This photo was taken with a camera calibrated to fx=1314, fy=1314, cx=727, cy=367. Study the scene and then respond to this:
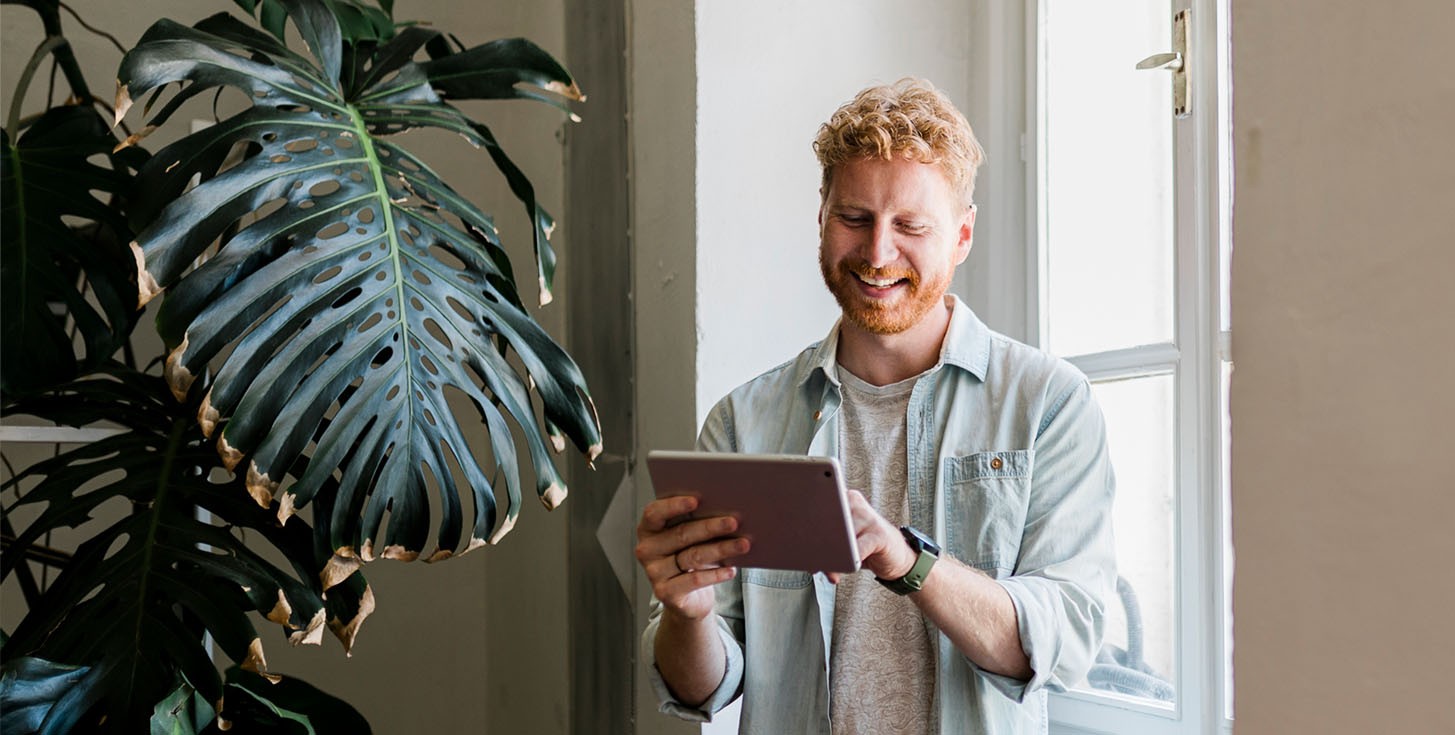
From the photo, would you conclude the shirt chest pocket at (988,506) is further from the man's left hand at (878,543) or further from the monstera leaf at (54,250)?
the monstera leaf at (54,250)

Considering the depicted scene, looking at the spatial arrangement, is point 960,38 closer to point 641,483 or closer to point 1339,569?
point 641,483

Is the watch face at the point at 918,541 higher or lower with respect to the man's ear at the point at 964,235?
lower

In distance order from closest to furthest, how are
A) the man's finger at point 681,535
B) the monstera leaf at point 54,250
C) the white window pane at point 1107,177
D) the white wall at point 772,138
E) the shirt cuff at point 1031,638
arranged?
the man's finger at point 681,535, the shirt cuff at point 1031,638, the monstera leaf at point 54,250, the white window pane at point 1107,177, the white wall at point 772,138

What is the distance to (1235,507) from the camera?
1.97ft

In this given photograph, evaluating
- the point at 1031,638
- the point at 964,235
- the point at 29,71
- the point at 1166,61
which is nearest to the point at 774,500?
the point at 1031,638

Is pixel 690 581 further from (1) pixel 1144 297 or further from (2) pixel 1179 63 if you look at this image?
(2) pixel 1179 63

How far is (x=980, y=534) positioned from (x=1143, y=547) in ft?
1.56

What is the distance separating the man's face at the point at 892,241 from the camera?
194 centimetres

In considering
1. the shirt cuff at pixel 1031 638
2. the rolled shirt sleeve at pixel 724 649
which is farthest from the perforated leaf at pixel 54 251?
the shirt cuff at pixel 1031 638

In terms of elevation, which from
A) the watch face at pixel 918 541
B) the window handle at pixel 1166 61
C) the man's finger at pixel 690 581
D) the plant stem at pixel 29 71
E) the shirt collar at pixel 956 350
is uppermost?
the window handle at pixel 1166 61

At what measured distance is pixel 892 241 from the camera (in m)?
1.94

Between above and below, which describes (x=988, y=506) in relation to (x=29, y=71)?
below

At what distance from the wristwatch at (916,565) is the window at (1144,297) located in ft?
2.11

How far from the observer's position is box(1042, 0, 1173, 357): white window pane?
7.23 ft
